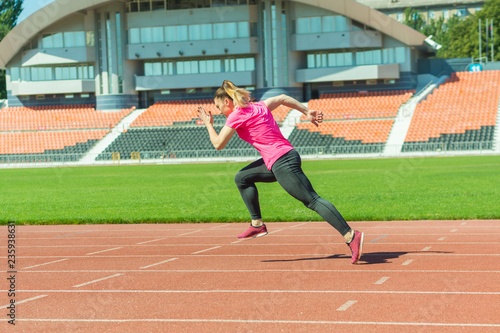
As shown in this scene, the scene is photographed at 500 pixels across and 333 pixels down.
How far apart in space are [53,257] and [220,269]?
262 centimetres

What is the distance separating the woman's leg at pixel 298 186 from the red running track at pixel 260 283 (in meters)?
0.56

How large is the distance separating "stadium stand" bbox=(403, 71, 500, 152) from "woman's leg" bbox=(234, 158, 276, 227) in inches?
1570

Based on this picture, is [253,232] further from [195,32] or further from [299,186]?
[195,32]

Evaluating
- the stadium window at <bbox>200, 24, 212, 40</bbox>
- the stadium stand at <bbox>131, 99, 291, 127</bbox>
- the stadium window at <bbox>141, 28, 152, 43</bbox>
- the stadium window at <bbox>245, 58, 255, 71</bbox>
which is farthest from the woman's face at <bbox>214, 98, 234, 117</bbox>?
the stadium window at <bbox>141, 28, 152, 43</bbox>

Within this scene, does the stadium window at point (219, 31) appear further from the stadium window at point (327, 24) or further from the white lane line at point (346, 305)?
the white lane line at point (346, 305)

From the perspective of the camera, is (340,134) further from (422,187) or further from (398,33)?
(422,187)

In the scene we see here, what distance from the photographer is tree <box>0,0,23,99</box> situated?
3467 inches

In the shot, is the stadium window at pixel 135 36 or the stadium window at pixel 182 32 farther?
the stadium window at pixel 135 36

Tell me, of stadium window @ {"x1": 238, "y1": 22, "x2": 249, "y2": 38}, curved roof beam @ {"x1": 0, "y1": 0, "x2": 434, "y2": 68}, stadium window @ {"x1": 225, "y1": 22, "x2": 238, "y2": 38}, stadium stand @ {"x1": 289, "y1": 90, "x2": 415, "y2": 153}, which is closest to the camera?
stadium stand @ {"x1": 289, "y1": 90, "x2": 415, "y2": 153}

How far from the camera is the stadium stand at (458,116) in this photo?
4656 cm

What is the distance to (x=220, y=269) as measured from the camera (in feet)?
25.0

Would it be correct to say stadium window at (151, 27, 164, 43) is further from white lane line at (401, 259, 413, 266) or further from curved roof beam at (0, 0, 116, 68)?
white lane line at (401, 259, 413, 266)

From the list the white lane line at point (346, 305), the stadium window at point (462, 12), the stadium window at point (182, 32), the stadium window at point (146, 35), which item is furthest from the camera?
the stadium window at point (462, 12)

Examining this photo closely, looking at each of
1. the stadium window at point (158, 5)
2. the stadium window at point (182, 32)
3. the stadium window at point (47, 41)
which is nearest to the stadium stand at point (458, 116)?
the stadium window at point (182, 32)
